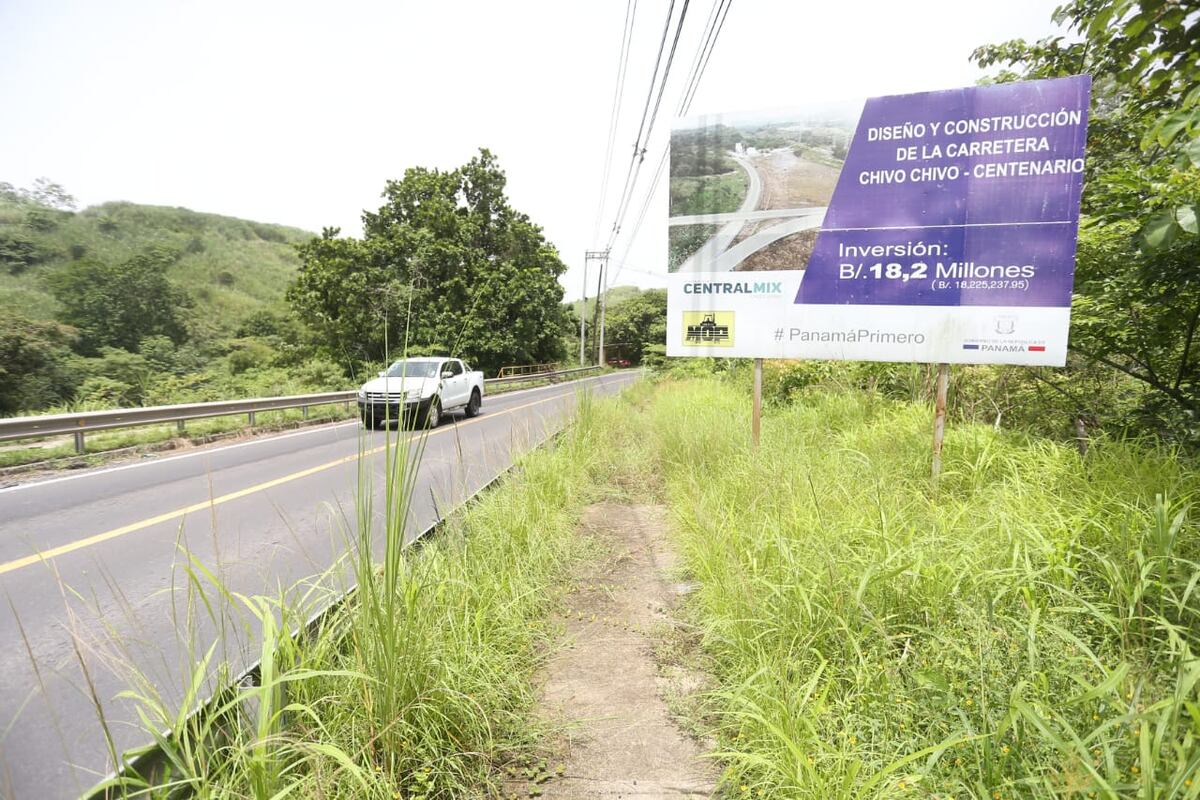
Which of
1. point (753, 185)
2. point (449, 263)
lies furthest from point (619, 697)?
point (449, 263)

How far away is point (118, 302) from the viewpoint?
36.2 metres

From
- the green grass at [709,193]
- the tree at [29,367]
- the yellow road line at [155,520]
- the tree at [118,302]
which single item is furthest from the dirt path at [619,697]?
the tree at [118,302]

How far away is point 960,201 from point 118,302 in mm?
50618

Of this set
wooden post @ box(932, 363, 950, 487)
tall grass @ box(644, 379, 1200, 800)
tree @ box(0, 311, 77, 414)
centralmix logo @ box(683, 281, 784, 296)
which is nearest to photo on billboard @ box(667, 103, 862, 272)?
centralmix logo @ box(683, 281, 784, 296)

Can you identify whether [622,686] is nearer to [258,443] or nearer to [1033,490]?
[1033,490]

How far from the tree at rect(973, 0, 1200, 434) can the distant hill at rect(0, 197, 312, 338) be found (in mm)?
29485

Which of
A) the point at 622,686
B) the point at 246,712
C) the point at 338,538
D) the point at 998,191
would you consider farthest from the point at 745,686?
the point at 998,191

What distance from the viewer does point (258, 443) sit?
9.29m

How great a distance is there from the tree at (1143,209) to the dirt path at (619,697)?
268 cm

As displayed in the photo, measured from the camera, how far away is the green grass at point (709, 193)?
5.13 metres

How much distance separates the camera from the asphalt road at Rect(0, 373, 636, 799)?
1830 mm

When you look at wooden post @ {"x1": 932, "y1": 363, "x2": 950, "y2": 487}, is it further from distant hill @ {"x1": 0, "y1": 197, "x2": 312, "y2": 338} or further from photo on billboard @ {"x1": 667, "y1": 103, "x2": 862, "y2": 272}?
distant hill @ {"x1": 0, "y1": 197, "x2": 312, "y2": 338}

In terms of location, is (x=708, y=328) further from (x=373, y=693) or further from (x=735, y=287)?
Answer: (x=373, y=693)

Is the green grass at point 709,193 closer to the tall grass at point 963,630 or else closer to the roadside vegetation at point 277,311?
the tall grass at point 963,630
